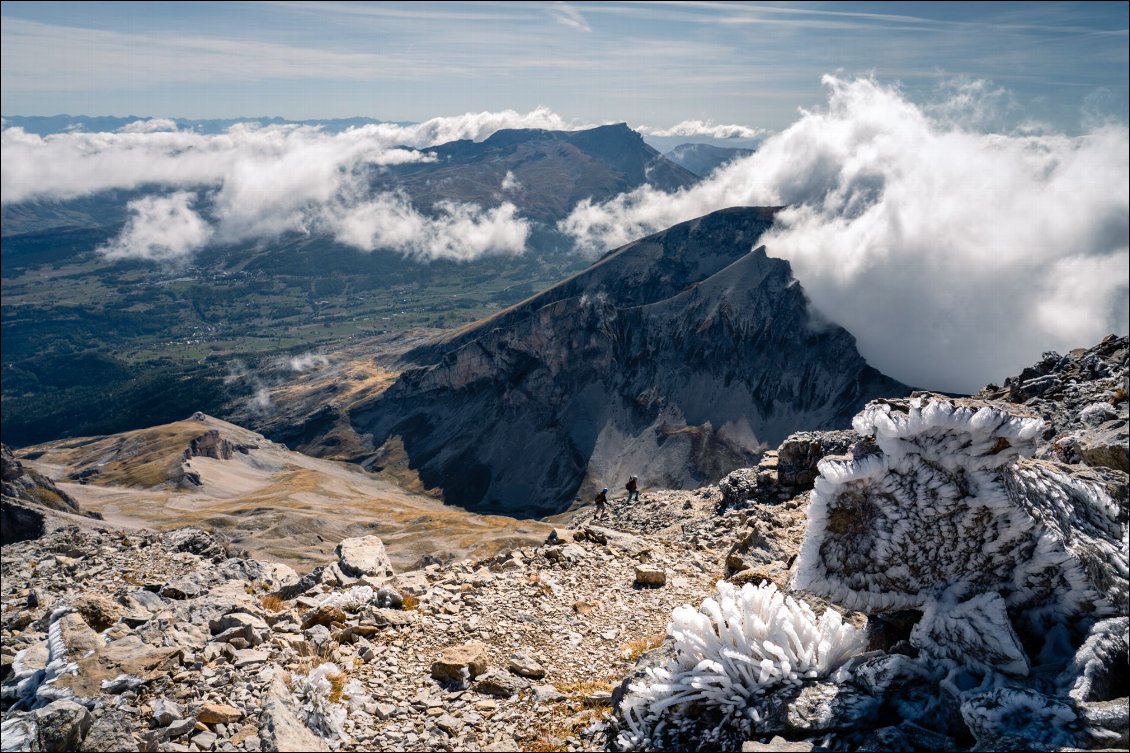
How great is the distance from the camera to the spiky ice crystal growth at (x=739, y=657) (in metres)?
7.21

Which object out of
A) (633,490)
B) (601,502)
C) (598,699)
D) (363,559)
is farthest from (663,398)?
(598,699)

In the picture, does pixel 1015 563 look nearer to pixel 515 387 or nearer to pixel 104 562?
pixel 104 562

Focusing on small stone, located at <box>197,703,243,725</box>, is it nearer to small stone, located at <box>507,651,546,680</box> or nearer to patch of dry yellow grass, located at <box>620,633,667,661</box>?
small stone, located at <box>507,651,546,680</box>

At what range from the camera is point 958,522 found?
23.2 feet

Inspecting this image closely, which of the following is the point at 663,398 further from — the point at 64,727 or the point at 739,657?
the point at 64,727

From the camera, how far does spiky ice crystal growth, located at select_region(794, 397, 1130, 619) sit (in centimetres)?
671

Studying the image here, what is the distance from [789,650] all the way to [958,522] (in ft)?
7.21

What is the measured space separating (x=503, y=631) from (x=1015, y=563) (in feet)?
26.6

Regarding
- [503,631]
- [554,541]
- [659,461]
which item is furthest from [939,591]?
[659,461]

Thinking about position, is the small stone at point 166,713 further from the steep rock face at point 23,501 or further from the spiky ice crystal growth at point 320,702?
the steep rock face at point 23,501

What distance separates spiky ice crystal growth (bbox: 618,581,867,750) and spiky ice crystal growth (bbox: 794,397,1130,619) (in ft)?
1.41

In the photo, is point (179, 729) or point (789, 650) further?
point (179, 729)

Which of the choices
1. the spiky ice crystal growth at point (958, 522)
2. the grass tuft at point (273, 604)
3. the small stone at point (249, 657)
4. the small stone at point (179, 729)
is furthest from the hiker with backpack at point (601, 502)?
the spiky ice crystal growth at point (958, 522)

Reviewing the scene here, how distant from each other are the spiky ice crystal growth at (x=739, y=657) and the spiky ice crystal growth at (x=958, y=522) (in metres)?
0.43
